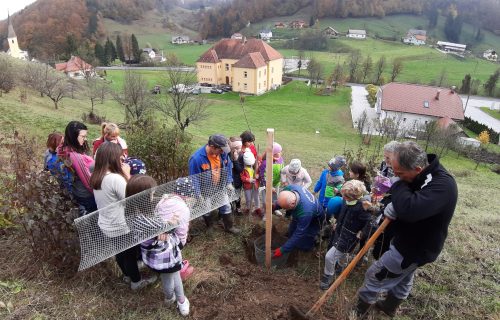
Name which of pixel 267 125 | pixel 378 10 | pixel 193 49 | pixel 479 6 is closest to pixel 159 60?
pixel 193 49

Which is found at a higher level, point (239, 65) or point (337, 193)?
point (337, 193)

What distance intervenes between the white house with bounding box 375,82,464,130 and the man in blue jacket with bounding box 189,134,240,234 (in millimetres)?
31158

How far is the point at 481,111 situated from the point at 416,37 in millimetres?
56560

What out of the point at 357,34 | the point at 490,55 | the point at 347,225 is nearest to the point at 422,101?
the point at 347,225

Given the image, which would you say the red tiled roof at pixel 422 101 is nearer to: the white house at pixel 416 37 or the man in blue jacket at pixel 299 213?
the man in blue jacket at pixel 299 213

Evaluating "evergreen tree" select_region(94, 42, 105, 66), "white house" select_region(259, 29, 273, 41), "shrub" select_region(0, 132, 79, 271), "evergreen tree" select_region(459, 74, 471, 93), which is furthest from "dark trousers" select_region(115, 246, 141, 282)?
"white house" select_region(259, 29, 273, 41)

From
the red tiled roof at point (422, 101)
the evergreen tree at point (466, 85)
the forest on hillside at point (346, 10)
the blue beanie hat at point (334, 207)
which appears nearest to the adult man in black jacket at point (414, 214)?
the blue beanie hat at point (334, 207)

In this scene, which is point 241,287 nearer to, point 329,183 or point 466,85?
point 329,183

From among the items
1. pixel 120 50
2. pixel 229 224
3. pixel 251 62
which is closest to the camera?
pixel 229 224

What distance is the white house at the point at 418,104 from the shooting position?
3173cm

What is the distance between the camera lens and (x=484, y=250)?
15.1 feet

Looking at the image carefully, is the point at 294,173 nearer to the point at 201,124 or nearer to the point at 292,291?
the point at 292,291

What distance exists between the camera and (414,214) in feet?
7.97

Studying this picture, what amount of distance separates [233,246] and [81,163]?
2214 mm
